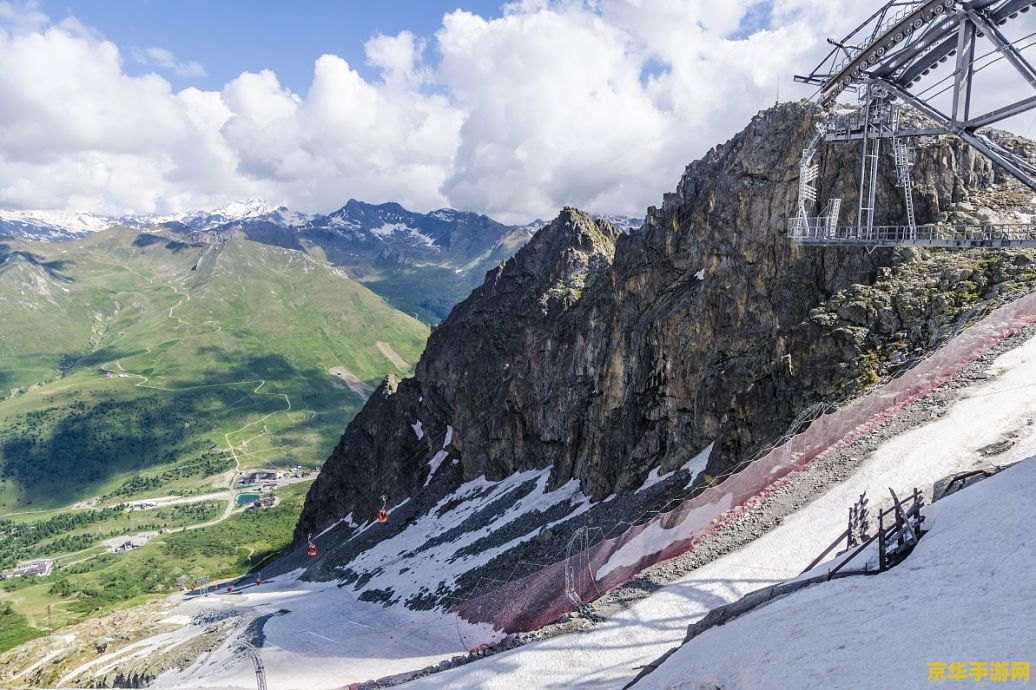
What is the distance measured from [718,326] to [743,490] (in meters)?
26.7

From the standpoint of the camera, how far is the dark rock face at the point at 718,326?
38.1 meters

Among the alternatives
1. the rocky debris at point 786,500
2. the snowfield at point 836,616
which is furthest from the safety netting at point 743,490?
the snowfield at point 836,616

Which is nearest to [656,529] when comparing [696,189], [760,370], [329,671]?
[760,370]

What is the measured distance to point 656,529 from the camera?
92.4 feet

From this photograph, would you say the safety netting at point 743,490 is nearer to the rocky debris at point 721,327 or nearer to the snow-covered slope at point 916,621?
the rocky debris at point 721,327

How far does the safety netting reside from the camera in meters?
27.2

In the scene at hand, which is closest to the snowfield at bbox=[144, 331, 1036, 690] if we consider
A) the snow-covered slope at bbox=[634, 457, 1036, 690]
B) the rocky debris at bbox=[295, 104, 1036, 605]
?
the snow-covered slope at bbox=[634, 457, 1036, 690]

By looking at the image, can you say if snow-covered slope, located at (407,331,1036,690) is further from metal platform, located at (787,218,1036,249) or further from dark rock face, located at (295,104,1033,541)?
metal platform, located at (787,218,1036,249)

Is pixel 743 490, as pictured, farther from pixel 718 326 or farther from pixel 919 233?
pixel 919 233

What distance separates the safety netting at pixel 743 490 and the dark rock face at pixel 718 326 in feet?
10.4

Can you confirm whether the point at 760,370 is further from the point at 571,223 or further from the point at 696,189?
the point at 571,223

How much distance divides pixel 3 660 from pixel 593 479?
93608mm

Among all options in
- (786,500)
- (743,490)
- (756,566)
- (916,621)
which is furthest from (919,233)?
(916,621)

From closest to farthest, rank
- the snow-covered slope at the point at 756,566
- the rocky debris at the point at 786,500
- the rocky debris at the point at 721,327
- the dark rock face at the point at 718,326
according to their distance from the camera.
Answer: the snow-covered slope at the point at 756,566 < the rocky debris at the point at 786,500 < the rocky debris at the point at 721,327 < the dark rock face at the point at 718,326
